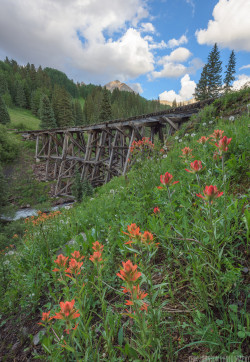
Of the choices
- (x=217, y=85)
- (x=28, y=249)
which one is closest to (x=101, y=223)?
(x=28, y=249)

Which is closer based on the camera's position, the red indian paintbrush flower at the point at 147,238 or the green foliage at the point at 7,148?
the red indian paintbrush flower at the point at 147,238

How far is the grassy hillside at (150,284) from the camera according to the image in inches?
39.0

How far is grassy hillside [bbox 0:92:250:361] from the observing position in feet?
3.25

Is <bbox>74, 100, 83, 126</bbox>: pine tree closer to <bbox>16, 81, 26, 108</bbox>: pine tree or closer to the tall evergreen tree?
the tall evergreen tree

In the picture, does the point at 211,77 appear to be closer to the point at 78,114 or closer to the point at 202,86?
the point at 202,86

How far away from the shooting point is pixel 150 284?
1033 mm

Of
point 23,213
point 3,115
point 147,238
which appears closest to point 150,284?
point 147,238

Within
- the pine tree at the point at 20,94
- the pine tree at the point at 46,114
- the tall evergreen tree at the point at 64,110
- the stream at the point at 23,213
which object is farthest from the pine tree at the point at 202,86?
the pine tree at the point at 20,94

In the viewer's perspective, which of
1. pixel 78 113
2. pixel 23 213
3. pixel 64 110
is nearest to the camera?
pixel 23 213

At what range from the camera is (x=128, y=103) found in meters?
74.1

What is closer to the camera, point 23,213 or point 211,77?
point 23,213

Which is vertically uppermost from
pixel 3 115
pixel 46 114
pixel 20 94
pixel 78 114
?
pixel 20 94

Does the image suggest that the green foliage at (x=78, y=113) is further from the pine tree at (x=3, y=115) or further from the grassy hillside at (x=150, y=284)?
the grassy hillside at (x=150, y=284)

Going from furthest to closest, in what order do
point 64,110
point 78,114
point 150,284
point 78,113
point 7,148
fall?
1. point 78,114
2. point 78,113
3. point 64,110
4. point 7,148
5. point 150,284
